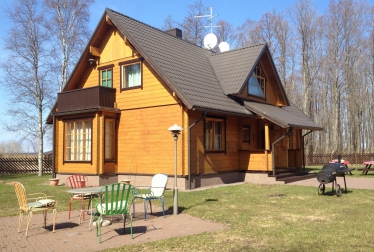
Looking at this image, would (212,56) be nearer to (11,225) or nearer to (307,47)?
(11,225)

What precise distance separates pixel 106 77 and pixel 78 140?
129 inches

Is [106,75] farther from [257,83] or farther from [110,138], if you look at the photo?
[257,83]

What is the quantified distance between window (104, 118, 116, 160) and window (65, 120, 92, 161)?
0.74 metres

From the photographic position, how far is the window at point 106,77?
55.4ft

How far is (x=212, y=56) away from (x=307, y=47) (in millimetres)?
19830

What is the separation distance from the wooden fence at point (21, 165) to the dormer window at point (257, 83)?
17.4m

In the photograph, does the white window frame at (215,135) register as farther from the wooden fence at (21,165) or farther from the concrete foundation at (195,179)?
the wooden fence at (21,165)

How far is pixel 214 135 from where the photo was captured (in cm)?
1543

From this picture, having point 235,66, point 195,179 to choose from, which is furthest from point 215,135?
point 235,66

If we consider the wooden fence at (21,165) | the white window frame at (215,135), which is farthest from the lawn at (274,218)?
the wooden fence at (21,165)

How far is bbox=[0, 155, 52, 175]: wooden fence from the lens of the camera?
2575 centimetres

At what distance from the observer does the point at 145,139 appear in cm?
1509

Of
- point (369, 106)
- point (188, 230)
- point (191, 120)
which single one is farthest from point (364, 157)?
point (188, 230)

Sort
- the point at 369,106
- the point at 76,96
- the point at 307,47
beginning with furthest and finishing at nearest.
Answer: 1. the point at 369,106
2. the point at 307,47
3. the point at 76,96
